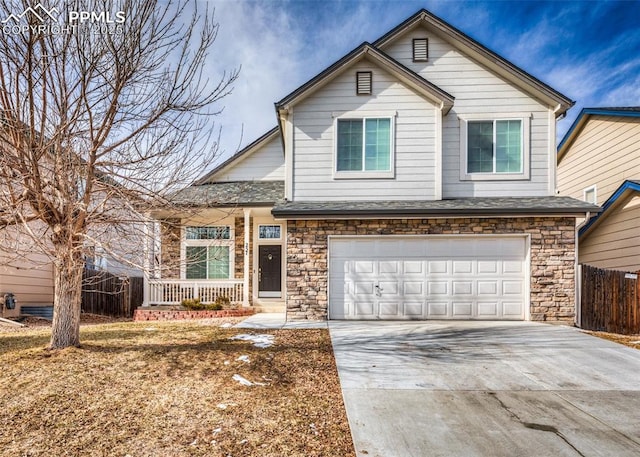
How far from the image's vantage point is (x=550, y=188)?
9.87 m

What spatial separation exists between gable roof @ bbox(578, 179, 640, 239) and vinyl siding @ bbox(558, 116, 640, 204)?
1006 millimetres

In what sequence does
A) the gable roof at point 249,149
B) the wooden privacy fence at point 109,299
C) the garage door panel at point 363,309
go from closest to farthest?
1. the garage door panel at point 363,309
2. the wooden privacy fence at point 109,299
3. the gable roof at point 249,149

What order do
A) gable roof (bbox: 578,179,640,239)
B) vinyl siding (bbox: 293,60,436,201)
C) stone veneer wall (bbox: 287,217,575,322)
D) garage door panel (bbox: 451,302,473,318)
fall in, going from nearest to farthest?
stone veneer wall (bbox: 287,217,575,322), garage door panel (bbox: 451,302,473,318), vinyl siding (bbox: 293,60,436,201), gable roof (bbox: 578,179,640,239)

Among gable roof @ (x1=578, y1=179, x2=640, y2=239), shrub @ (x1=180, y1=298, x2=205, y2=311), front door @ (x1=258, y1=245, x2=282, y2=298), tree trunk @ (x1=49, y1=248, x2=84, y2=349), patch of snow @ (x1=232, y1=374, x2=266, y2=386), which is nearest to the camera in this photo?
patch of snow @ (x1=232, y1=374, x2=266, y2=386)

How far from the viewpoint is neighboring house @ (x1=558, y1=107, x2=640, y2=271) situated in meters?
10.8

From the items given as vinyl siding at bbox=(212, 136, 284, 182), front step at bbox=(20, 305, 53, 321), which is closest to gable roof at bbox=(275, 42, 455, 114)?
vinyl siding at bbox=(212, 136, 284, 182)

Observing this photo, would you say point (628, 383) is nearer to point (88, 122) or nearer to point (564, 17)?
point (88, 122)

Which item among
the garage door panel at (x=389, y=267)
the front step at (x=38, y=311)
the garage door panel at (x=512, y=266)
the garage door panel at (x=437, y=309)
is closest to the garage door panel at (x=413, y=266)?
the garage door panel at (x=389, y=267)

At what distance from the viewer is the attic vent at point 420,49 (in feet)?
34.9

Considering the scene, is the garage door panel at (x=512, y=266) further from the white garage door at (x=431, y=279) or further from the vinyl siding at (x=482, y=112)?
the vinyl siding at (x=482, y=112)

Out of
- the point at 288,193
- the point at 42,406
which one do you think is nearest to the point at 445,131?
the point at 288,193

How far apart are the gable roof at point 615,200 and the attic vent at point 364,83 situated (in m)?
7.04

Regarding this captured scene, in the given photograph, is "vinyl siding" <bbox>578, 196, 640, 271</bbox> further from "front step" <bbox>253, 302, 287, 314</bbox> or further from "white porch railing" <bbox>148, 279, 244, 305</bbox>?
"white porch railing" <bbox>148, 279, 244, 305</bbox>

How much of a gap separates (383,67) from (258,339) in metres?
7.52
